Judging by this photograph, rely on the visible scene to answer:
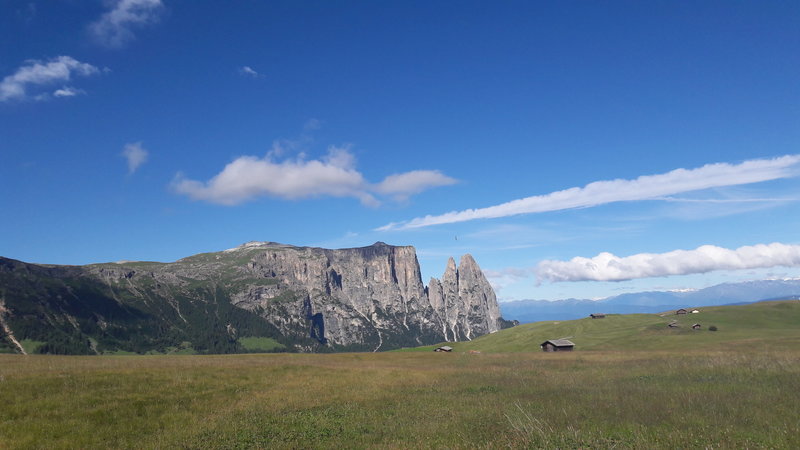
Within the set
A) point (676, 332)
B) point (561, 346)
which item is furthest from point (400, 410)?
point (676, 332)

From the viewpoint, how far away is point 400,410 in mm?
23016

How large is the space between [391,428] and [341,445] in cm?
306

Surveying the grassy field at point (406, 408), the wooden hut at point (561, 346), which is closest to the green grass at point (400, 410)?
the grassy field at point (406, 408)

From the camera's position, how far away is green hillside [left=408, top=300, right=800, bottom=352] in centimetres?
8500

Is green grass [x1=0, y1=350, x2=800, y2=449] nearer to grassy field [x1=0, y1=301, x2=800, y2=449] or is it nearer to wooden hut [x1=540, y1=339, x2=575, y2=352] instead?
grassy field [x1=0, y1=301, x2=800, y2=449]

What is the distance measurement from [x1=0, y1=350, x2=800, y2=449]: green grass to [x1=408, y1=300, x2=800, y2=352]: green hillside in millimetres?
53746

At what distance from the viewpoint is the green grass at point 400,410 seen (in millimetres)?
15852

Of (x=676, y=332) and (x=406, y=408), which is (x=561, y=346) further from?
(x=406, y=408)

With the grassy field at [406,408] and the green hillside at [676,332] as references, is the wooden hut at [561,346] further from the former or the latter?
the grassy field at [406,408]

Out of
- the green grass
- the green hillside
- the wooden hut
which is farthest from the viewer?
the wooden hut

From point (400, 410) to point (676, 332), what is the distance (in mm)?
103051

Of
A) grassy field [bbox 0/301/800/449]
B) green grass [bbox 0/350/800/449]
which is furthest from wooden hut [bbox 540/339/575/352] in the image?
green grass [bbox 0/350/800/449]

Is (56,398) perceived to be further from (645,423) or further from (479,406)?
(645,423)

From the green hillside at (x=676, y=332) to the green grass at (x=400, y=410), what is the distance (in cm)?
5375
